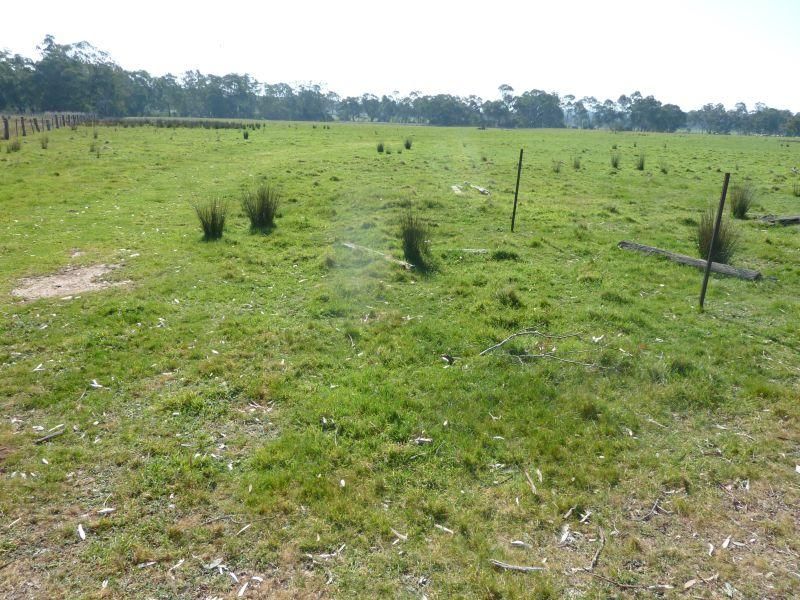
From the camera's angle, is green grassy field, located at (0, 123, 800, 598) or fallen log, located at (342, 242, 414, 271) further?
fallen log, located at (342, 242, 414, 271)

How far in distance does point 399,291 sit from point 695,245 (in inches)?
320

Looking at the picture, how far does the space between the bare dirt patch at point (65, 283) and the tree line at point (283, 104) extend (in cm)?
9718

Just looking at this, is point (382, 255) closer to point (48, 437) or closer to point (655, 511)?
point (48, 437)

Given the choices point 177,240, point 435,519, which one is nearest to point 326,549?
point 435,519

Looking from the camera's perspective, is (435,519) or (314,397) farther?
(314,397)

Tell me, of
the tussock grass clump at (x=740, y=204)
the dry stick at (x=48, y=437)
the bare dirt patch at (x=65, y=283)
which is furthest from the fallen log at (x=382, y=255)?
the tussock grass clump at (x=740, y=204)

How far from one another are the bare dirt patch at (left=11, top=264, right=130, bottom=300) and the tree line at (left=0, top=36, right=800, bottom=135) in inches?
3826

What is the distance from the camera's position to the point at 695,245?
12.8 meters

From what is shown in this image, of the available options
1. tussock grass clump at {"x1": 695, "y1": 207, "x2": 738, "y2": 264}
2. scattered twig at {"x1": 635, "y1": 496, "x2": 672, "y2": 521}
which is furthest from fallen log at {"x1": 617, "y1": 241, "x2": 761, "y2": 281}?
scattered twig at {"x1": 635, "y1": 496, "x2": 672, "y2": 521}

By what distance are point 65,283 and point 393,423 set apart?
741 centimetres

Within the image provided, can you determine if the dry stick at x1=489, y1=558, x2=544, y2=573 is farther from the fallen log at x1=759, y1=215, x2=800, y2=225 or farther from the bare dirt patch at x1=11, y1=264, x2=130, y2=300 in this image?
the fallen log at x1=759, y1=215, x2=800, y2=225

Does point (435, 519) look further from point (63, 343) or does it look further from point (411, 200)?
point (411, 200)

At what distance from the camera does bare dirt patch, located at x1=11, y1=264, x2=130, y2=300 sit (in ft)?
29.5

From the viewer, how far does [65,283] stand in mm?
9500
